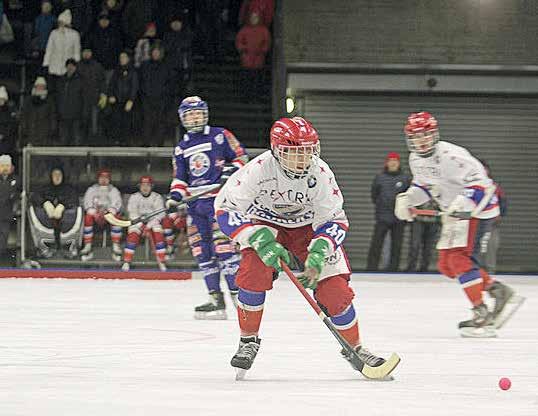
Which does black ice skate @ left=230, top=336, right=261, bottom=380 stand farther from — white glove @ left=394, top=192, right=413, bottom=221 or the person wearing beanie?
the person wearing beanie

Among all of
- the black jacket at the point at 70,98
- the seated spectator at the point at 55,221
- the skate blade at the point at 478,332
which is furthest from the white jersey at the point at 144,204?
the skate blade at the point at 478,332

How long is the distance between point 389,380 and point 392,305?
538 cm

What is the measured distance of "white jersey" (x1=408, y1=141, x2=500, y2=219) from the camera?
934cm

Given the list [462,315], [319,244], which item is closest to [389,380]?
[319,244]

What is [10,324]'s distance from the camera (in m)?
9.56

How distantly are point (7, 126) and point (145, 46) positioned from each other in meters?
1.97

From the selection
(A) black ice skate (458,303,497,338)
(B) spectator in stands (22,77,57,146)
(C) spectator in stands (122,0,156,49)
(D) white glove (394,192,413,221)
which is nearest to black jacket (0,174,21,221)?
(B) spectator in stands (22,77,57,146)

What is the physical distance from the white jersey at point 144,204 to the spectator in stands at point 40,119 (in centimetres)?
207

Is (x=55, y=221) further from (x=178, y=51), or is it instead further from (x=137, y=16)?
(x=137, y=16)

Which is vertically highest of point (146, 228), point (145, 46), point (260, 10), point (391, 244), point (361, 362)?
point (260, 10)

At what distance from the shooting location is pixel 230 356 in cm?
773

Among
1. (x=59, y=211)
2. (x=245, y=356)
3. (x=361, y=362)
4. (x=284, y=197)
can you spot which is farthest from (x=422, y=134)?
(x=59, y=211)

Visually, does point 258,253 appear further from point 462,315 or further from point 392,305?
point 392,305

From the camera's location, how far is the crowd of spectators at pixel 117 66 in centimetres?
1745
